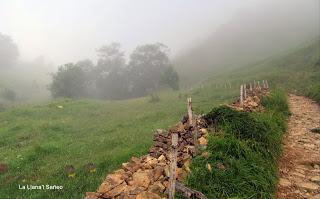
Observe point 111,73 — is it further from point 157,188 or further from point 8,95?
point 157,188

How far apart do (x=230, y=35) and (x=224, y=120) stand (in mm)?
141376

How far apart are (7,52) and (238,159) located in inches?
6021

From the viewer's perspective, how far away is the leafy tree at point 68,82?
8856 cm

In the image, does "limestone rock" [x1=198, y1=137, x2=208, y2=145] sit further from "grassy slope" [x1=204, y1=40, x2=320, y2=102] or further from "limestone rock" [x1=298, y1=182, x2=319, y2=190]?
"grassy slope" [x1=204, y1=40, x2=320, y2=102]

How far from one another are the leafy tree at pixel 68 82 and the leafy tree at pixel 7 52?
210 feet

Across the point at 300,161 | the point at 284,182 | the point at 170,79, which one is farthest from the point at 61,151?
the point at 170,79

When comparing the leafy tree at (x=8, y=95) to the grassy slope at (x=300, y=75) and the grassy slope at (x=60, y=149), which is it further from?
the grassy slope at (x=300, y=75)

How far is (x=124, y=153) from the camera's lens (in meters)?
17.1

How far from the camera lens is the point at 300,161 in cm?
1344

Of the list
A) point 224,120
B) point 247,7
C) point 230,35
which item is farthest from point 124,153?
point 247,7

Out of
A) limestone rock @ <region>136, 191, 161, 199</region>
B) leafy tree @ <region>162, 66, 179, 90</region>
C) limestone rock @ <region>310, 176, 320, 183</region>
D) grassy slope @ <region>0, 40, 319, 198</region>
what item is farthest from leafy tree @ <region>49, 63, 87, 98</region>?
limestone rock @ <region>136, 191, 161, 199</region>

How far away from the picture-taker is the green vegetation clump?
9633 millimetres

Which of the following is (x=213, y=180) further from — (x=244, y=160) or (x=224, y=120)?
(x=224, y=120)

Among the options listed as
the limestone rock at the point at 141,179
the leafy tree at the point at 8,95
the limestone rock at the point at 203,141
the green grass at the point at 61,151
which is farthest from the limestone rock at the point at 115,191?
the leafy tree at the point at 8,95
